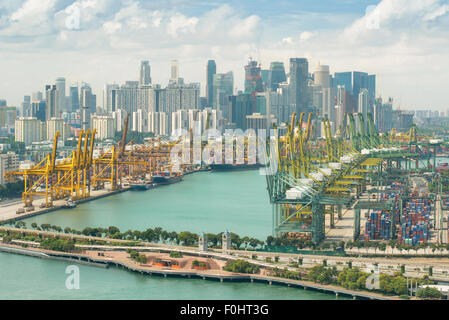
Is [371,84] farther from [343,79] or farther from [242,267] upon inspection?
[242,267]

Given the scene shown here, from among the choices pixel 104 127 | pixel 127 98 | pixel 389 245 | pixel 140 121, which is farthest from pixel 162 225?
pixel 127 98

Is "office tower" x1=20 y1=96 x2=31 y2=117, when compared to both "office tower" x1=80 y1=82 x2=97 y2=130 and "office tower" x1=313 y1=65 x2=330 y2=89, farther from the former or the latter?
"office tower" x1=313 y1=65 x2=330 y2=89

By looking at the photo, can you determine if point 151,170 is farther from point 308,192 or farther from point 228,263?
point 228,263

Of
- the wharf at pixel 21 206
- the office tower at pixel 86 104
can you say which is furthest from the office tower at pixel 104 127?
the wharf at pixel 21 206

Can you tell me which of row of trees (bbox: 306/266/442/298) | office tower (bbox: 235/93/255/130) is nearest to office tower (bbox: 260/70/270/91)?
office tower (bbox: 235/93/255/130)

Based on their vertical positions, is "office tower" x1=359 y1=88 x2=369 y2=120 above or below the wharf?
above
